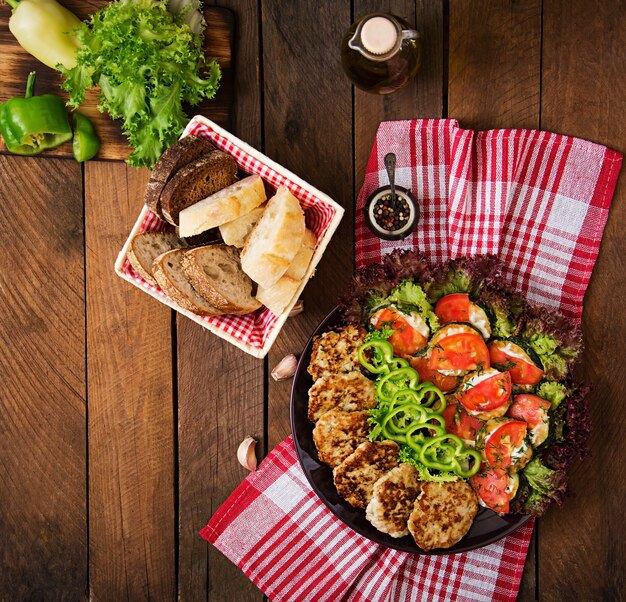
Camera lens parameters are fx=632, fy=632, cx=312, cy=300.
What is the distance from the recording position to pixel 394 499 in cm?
185

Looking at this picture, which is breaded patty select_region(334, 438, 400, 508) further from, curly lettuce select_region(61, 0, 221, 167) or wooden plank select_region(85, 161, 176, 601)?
curly lettuce select_region(61, 0, 221, 167)

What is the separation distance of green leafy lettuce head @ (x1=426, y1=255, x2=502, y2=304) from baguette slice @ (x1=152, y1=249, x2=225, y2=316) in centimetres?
65

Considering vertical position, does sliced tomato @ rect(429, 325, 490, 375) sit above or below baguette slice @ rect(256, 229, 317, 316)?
below

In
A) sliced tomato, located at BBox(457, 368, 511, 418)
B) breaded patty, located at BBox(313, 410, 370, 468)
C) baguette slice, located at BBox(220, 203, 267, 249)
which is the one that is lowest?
breaded patty, located at BBox(313, 410, 370, 468)

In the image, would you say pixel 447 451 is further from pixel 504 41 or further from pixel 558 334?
pixel 504 41

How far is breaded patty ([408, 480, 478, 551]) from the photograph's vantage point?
6.01ft

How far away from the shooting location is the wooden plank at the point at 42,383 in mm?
2197

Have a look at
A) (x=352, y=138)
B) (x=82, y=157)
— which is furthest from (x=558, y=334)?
(x=82, y=157)

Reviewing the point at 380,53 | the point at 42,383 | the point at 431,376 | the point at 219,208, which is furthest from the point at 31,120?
the point at 431,376

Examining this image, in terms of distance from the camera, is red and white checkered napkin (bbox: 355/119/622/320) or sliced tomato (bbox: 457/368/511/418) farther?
red and white checkered napkin (bbox: 355/119/622/320)

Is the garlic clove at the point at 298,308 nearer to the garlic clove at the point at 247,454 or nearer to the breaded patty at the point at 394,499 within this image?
the garlic clove at the point at 247,454

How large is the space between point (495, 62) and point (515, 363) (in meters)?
1.01

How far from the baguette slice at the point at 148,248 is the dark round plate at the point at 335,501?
516 mm

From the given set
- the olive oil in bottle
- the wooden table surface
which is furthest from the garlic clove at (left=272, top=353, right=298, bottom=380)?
the olive oil in bottle
